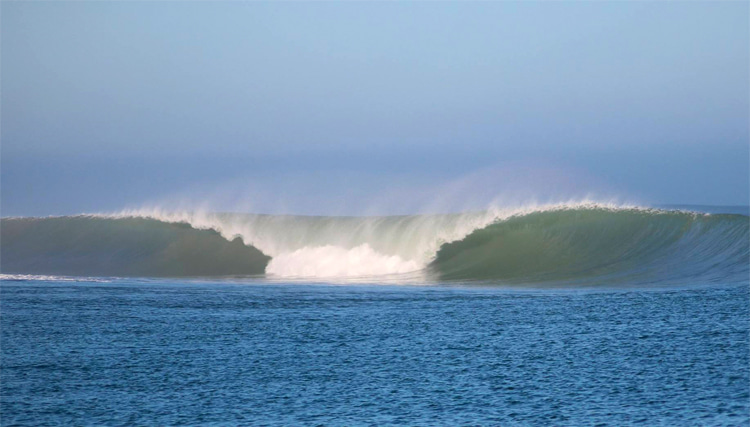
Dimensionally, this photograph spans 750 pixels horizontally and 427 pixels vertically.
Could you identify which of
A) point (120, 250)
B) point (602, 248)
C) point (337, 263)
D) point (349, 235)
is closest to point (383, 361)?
point (602, 248)

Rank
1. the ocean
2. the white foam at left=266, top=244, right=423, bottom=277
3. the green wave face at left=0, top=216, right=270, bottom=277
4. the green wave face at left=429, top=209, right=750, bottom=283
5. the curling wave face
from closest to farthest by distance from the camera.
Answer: the ocean < the green wave face at left=429, top=209, right=750, bottom=283 < the curling wave face < the white foam at left=266, top=244, right=423, bottom=277 < the green wave face at left=0, top=216, right=270, bottom=277

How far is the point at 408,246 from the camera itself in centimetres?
2612

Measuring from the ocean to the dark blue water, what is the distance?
35mm

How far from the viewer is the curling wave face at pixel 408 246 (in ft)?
67.8

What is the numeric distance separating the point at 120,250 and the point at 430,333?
20469 mm

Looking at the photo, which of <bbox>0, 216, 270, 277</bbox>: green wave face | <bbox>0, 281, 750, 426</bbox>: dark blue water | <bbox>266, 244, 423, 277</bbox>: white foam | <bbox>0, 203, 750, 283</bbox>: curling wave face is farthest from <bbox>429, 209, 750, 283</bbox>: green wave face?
<bbox>0, 216, 270, 277</bbox>: green wave face

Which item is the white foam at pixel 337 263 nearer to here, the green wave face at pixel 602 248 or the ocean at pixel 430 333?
the ocean at pixel 430 333

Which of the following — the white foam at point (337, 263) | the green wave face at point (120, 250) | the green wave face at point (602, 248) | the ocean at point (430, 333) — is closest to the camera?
the ocean at point (430, 333)

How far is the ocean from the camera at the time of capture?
7.37 metres

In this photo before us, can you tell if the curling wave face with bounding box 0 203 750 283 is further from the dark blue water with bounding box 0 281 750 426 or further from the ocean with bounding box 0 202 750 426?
A: the dark blue water with bounding box 0 281 750 426

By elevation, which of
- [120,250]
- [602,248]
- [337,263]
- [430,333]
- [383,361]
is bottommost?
[383,361]

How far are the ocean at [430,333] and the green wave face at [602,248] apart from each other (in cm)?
8

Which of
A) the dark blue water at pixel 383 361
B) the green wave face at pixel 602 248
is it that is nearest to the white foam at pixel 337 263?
the green wave face at pixel 602 248

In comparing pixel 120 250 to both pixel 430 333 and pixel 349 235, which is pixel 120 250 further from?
pixel 430 333
